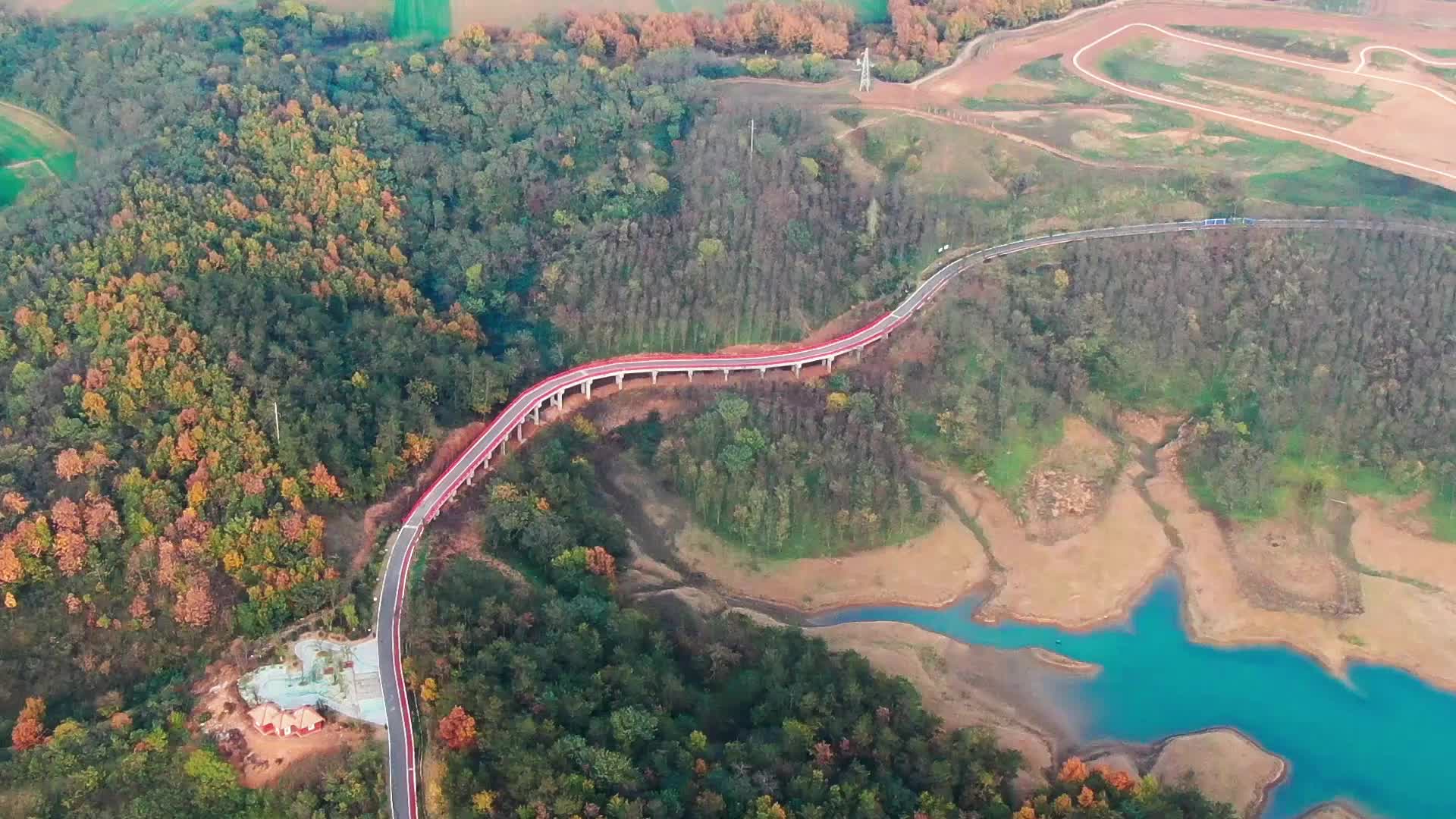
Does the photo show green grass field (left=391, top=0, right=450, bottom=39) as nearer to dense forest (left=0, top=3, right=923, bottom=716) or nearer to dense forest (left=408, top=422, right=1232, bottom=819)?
dense forest (left=0, top=3, right=923, bottom=716)

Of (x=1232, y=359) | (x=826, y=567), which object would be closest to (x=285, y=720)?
(x=826, y=567)

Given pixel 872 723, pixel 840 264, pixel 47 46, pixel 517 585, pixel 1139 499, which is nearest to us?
pixel 872 723

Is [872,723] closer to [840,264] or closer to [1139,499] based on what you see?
[1139,499]

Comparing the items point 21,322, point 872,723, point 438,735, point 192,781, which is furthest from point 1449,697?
point 21,322

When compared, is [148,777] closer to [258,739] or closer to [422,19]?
[258,739]

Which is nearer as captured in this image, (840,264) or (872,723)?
(872,723)

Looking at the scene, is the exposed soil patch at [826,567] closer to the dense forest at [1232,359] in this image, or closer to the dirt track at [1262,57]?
the dense forest at [1232,359]

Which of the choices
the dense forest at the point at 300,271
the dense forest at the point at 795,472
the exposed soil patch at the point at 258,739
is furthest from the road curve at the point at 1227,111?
the exposed soil patch at the point at 258,739
